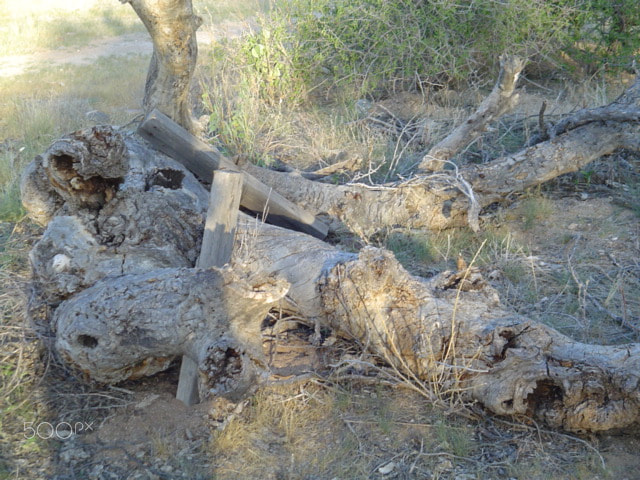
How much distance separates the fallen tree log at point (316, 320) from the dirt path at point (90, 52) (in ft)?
29.0

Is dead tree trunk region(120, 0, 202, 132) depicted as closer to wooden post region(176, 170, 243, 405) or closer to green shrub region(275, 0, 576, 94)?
wooden post region(176, 170, 243, 405)

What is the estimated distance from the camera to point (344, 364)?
3.28 metres

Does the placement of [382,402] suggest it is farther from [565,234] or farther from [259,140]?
[259,140]

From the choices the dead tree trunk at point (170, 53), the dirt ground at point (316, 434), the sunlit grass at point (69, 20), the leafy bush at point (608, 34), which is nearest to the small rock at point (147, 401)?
the dirt ground at point (316, 434)

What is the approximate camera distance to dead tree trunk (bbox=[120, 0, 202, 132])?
4266 millimetres

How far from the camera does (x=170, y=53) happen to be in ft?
14.9

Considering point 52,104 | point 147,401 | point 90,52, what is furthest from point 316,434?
point 90,52

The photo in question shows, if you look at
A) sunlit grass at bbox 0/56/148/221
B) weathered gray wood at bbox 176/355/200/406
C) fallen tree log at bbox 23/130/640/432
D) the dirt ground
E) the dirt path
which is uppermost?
fallen tree log at bbox 23/130/640/432

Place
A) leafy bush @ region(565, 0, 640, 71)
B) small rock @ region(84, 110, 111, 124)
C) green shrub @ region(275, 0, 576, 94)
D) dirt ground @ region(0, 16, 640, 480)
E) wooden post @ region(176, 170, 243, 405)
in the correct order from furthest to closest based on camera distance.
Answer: small rock @ region(84, 110, 111, 124) < leafy bush @ region(565, 0, 640, 71) < green shrub @ region(275, 0, 576, 94) < wooden post @ region(176, 170, 243, 405) < dirt ground @ region(0, 16, 640, 480)

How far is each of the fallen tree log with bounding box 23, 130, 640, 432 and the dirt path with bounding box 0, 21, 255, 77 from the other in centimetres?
883

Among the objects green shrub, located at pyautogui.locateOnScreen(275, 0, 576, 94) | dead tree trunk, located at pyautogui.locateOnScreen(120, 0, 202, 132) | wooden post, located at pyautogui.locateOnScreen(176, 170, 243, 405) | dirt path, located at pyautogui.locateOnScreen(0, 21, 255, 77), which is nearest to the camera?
wooden post, located at pyautogui.locateOnScreen(176, 170, 243, 405)

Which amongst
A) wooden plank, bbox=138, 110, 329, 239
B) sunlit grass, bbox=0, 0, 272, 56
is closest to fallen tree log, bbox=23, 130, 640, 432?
wooden plank, bbox=138, 110, 329, 239

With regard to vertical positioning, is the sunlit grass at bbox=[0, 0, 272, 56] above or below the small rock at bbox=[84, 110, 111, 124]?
below

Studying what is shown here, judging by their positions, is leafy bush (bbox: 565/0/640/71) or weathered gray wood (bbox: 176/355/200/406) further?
leafy bush (bbox: 565/0/640/71)
